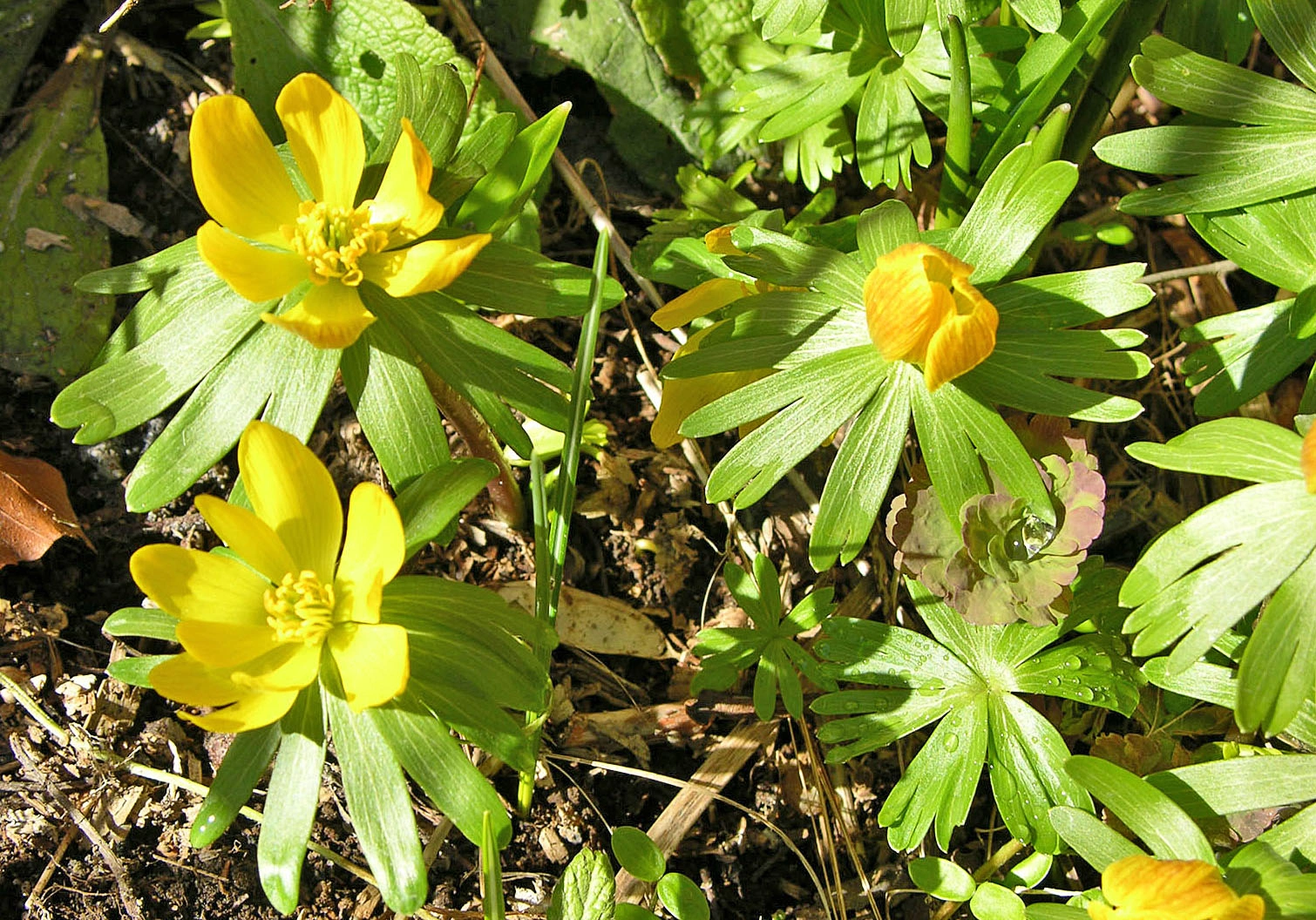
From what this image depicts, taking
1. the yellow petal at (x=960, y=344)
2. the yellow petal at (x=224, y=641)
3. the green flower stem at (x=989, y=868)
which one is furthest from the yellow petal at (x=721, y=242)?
the green flower stem at (x=989, y=868)

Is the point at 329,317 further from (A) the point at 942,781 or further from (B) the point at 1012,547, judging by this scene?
(A) the point at 942,781

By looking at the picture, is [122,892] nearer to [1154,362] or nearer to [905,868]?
[905,868]

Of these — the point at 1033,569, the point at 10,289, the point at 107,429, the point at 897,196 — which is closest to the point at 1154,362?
the point at 897,196

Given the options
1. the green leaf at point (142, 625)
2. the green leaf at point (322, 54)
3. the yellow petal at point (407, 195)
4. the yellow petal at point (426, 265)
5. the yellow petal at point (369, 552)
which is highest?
the green leaf at point (322, 54)

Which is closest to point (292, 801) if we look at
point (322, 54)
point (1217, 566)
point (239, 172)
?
point (239, 172)

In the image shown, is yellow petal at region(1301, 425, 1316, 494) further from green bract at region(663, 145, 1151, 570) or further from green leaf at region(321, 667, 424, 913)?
green leaf at region(321, 667, 424, 913)

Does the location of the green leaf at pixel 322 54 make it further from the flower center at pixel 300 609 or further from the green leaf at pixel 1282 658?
the green leaf at pixel 1282 658
